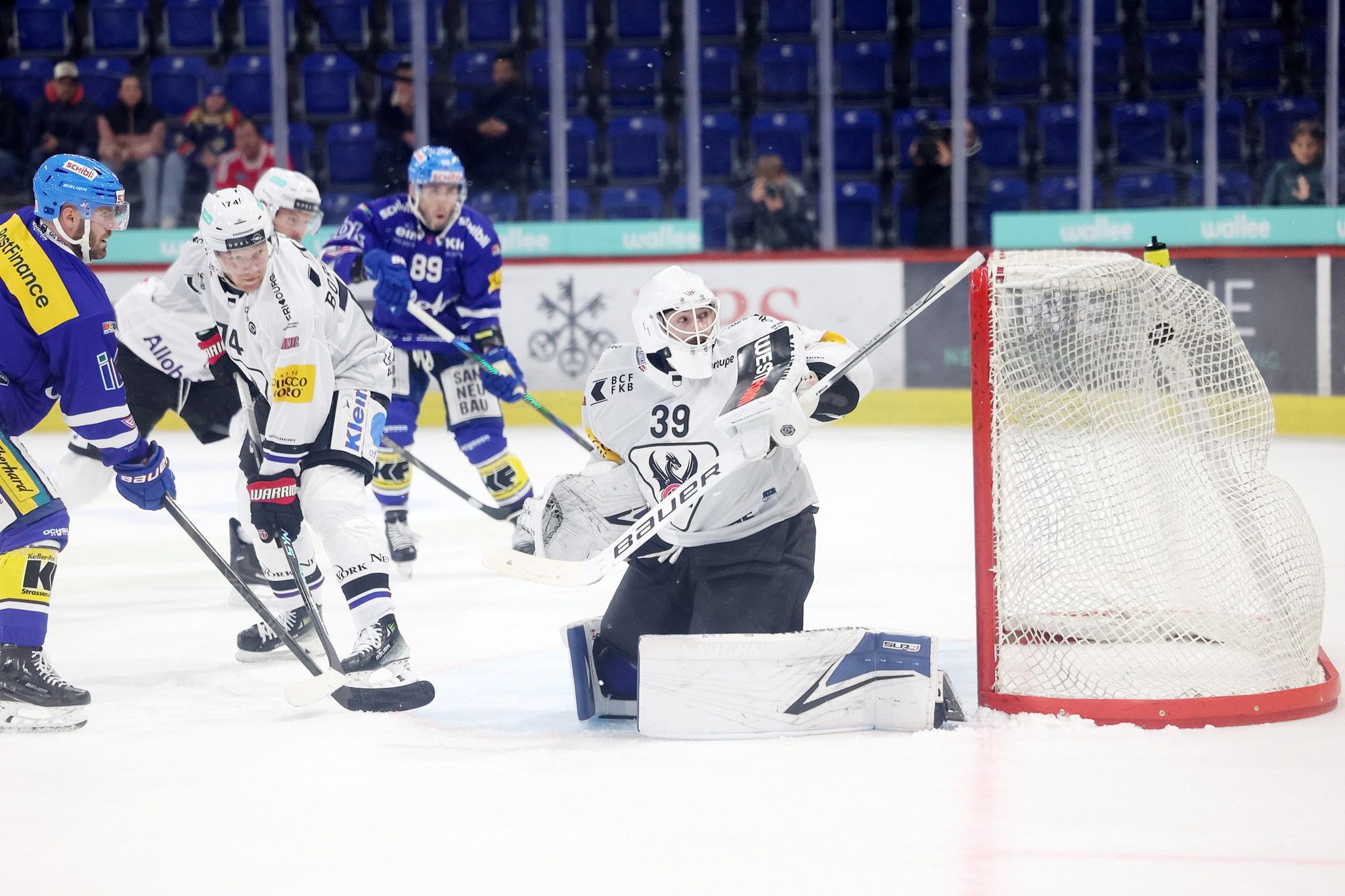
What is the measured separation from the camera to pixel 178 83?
9.11 m

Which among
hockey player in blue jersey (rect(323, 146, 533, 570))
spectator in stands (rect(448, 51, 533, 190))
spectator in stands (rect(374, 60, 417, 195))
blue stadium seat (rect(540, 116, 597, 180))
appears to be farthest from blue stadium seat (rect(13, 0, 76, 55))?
hockey player in blue jersey (rect(323, 146, 533, 570))

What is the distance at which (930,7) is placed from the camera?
9.18 m

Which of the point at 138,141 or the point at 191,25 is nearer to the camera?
the point at 138,141

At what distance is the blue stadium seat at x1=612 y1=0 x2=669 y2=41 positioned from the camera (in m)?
9.25

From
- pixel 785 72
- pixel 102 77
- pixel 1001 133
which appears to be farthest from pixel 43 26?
pixel 1001 133

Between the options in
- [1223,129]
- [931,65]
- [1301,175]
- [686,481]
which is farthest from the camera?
[931,65]

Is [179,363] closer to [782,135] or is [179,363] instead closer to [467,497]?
[467,497]

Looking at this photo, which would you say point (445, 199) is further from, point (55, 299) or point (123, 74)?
point (123, 74)

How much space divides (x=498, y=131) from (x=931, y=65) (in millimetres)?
2502

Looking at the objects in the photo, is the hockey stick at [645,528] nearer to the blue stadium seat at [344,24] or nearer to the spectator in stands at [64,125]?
the spectator in stands at [64,125]

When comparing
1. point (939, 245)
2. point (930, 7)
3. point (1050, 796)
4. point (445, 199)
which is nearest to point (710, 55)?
point (930, 7)

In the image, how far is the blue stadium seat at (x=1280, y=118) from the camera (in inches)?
316

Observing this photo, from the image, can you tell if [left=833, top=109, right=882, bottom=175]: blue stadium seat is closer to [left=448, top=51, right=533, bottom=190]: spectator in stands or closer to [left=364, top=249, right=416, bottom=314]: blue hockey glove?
[left=448, top=51, right=533, bottom=190]: spectator in stands

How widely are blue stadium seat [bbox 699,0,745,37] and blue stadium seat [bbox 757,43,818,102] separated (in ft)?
0.87
